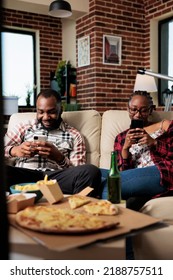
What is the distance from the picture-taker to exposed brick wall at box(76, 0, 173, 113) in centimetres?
390

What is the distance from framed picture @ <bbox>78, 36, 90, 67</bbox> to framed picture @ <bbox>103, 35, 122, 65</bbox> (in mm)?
219

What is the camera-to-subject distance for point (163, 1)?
393cm

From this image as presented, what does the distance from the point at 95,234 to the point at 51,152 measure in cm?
104

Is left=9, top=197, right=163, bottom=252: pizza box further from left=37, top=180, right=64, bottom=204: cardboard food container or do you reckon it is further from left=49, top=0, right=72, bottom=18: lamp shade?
left=49, top=0, right=72, bottom=18: lamp shade

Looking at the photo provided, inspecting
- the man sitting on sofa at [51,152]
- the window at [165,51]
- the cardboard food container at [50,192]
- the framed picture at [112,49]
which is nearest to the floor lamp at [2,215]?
the cardboard food container at [50,192]

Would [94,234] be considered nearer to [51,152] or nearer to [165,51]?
[51,152]

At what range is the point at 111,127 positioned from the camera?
2.04 m

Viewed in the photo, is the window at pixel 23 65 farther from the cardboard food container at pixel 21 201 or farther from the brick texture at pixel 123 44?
the cardboard food container at pixel 21 201

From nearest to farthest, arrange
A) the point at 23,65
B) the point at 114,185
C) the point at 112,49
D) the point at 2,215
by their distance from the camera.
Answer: the point at 2,215, the point at 114,185, the point at 112,49, the point at 23,65

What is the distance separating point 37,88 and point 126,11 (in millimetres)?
1634

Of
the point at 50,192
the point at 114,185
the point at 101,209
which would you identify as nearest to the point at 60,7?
the point at 114,185

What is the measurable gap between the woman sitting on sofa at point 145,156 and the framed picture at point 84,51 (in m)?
2.28

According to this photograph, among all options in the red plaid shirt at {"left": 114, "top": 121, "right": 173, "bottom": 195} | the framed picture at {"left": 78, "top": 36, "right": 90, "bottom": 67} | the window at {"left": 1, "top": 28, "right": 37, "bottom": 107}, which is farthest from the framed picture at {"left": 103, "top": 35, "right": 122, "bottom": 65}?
the red plaid shirt at {"left": 114, "top": 121, "right": 173, "bottom": 195}
